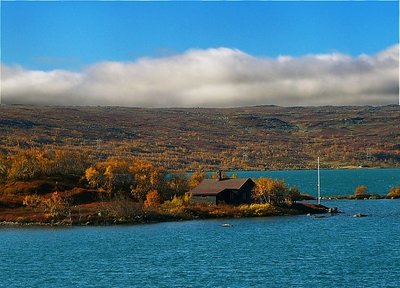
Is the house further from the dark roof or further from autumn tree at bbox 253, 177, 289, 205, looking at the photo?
autumn tree at bbox 253, 177, 289, 205

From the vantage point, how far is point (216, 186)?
126562 millimetres

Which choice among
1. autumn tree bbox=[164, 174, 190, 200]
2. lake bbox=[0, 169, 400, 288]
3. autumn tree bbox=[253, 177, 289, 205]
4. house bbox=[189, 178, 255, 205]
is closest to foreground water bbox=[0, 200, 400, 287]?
lake bbox=[0, 169, 400, 288]

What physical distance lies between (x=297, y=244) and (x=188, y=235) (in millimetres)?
16010

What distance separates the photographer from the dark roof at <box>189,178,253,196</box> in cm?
12331

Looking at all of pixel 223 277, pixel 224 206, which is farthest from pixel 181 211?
pixel 223 277

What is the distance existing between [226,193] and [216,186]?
150 inches

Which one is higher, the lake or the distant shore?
the lake

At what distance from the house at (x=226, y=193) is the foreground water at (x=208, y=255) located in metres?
15.5

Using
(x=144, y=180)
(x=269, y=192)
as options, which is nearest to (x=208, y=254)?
(x=269, y=192)

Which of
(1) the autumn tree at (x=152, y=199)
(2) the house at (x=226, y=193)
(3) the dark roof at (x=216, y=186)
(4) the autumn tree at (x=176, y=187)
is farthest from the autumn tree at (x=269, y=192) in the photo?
(1) the autumn tree at (x=152, y=199)

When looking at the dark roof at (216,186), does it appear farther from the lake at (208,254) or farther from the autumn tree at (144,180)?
the lake at (208,254)

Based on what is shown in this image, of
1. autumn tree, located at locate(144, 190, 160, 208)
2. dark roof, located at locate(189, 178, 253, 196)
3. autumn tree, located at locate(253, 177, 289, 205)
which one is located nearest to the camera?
autumn tree, located at locate(144, 190, 160, 208)

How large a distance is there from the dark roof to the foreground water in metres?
16.6

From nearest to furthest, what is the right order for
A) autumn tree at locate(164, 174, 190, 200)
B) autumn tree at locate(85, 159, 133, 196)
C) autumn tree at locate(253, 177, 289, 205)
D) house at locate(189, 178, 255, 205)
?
house at locate(189, 178, 255, 205)
autumn tree at locate(253, 177, 289, 205)
autumn tree at locate(164, 174, 190, 200)
autumn tree at locate(85, 159, 133, 196)
